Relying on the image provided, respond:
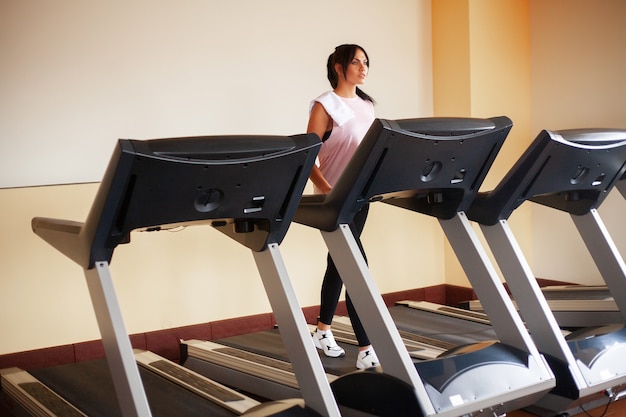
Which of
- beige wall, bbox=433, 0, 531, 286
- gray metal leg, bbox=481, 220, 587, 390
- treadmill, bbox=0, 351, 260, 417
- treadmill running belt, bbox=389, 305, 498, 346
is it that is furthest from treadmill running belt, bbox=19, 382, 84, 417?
beige wall, bbox=433, 0, 531, 286

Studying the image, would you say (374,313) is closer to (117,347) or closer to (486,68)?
(117,347)

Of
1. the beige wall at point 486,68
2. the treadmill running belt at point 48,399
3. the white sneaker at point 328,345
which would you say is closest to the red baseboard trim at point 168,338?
the treadmill running belt at point 48,399

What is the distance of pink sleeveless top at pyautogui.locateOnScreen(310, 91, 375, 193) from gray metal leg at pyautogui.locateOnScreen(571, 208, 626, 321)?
994 millimetres

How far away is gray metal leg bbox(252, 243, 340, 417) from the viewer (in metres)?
2.18

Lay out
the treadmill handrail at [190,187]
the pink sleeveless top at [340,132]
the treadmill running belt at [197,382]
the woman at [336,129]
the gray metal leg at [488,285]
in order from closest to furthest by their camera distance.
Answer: the treadmill handrail at [190,187] < the gray metal leg at [488,285] < the treadmill running belt at [197,382] < the woman at [336,129] < the pink sleeveless top at [340,132]

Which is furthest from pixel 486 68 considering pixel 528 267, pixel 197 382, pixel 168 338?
pixel 197 382

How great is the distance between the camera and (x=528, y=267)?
8.86 feet

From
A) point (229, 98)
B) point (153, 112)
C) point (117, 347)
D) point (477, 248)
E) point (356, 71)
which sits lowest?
point (117, 347)

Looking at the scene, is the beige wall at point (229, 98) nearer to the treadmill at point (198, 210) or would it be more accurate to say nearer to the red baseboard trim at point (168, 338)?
the red baseboard trim at point (168, 338)

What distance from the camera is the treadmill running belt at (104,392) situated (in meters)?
2.74

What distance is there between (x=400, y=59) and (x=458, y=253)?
8.25ft

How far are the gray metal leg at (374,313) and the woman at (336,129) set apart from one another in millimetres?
659

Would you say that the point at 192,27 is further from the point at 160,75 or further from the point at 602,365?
the point at 602,365

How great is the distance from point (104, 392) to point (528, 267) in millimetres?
1760
